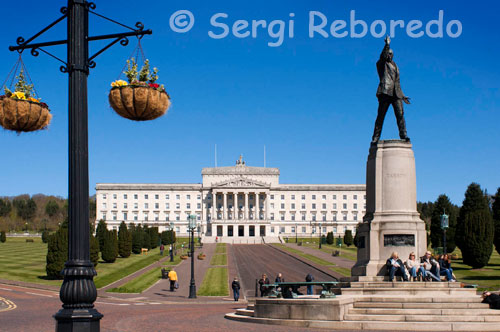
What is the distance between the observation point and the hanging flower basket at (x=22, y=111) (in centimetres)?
996

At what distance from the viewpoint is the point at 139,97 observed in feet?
32.5

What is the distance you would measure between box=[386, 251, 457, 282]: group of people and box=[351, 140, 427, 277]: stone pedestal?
699 mm

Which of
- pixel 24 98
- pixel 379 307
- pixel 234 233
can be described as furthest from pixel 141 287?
pixel 234 233

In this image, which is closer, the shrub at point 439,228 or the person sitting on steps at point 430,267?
the person sitting on steps at point 430,267

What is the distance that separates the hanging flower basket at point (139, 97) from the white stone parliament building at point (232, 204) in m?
163

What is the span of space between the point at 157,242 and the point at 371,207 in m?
89.0

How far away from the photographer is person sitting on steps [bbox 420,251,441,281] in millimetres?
22981

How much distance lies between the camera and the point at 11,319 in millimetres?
25484

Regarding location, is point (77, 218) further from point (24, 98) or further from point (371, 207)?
point (371, 207)

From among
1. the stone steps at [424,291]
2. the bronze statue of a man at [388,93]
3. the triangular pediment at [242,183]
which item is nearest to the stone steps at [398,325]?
the stone steps at [424,291]

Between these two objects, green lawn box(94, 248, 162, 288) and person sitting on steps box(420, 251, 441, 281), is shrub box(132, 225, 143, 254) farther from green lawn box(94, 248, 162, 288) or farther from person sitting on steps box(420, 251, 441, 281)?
person sitting on steps box(420, 251, 441, 281)

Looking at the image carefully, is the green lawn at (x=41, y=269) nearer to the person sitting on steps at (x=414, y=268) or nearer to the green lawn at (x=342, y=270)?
the green lawn at (x=342, y=270)

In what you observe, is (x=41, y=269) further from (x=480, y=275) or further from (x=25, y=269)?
(x=480, y=275)

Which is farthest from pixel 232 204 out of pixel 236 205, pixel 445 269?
pixel 445 269
